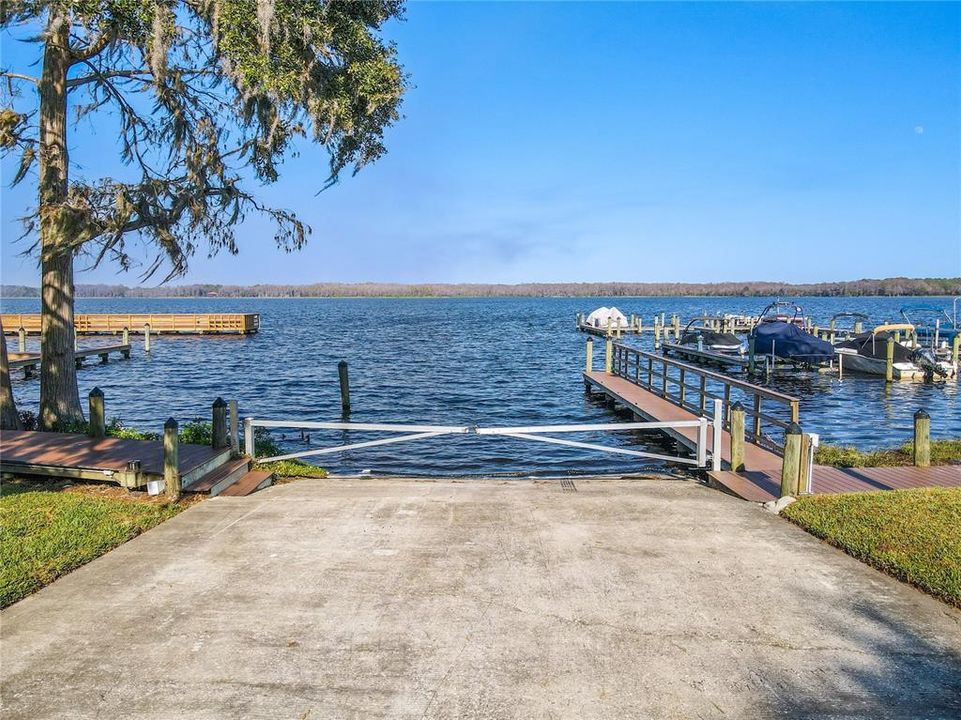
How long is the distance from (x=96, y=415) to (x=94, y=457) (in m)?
1.47

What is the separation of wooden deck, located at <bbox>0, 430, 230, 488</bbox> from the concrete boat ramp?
5.13 ft

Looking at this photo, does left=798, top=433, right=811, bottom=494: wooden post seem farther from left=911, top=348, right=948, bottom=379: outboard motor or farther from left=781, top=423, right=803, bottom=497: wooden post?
left=911, top=348, right=948, bottom=379: outboard motor

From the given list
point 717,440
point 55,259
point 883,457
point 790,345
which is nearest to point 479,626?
point 717,440

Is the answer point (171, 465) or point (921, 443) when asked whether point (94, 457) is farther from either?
point (921, 443)

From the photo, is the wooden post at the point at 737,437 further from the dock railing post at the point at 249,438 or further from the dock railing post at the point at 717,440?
the dock railing post at the point at 249,438

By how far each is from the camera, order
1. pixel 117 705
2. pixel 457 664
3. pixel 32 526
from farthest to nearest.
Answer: pixel 32 526, pixel 457 664, pixel 117 705

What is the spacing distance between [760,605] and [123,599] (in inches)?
222

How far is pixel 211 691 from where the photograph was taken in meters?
4.63

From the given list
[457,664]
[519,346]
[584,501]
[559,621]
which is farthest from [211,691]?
[519,346]

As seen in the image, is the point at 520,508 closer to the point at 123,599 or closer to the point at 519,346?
the point at 123,599

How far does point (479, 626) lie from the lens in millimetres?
5559

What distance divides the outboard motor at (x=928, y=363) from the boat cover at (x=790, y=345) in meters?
3.53

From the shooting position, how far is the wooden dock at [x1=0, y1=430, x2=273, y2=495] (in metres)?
9.58

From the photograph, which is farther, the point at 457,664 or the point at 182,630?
the point at 182,630
